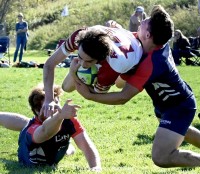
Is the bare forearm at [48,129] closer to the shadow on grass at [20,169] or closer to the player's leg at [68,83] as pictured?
the shadow on grass at [20,169]

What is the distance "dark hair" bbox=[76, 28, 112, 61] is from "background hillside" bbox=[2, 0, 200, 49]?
30382mm

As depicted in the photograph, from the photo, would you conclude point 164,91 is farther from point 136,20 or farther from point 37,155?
point 136,20

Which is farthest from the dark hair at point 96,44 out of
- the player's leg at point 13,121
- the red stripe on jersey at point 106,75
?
the player's leg at point 13,121

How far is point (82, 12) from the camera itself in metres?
45.9

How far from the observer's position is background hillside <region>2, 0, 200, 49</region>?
1446 inches

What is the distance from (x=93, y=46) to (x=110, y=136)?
3929mm

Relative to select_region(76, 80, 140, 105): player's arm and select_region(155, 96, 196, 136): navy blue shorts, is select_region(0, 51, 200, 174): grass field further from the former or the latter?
select_region(76, 80, 140, 105): player's arm

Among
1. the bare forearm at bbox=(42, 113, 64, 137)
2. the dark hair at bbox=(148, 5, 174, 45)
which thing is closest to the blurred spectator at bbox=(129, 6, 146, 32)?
the dark hair at bbox=(148, 5, 174, 45)

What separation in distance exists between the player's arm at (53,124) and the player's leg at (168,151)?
1047mm

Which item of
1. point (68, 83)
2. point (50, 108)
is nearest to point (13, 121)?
point (68, 83)

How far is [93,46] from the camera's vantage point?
5.23 meters

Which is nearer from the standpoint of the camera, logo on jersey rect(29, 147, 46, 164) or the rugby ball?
the rugby ball

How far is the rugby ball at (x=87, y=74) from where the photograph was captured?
5.66 m

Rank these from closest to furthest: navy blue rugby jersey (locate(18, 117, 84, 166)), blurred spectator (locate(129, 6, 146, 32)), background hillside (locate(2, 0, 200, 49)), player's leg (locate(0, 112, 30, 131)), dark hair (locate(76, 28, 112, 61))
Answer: dark hair (locate(76, 28, 112, 61))
navy blue rugby jersey (locate(18, 117, 84, 166))
player's leg (locate(0, 112, 30, 131))
blurred spectator (locate(129, 6, 146, 32))
background hillside (locate(2, 0, 200, 49))
